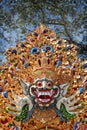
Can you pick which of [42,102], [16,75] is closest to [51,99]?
[42,102]

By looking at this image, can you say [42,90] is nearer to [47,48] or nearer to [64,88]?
[64,88]

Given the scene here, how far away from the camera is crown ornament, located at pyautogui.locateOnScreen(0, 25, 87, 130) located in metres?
6.92

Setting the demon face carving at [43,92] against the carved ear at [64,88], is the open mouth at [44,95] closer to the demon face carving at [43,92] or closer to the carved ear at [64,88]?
the demon face carving at [43,92]

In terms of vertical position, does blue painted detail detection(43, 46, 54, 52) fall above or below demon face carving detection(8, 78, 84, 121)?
above

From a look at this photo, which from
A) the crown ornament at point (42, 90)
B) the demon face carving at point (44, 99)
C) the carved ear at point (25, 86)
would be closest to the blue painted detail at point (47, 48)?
the crown ornament at point (42, 90)

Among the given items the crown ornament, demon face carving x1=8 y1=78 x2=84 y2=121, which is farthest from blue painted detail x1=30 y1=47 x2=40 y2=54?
demon face carving x1=8 y1=78 x2=84 y2=121

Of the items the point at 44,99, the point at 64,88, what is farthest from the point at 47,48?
the point at 44,99

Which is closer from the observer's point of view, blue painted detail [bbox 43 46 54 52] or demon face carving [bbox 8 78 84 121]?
demon face carving [bbox 8 78 84 121]

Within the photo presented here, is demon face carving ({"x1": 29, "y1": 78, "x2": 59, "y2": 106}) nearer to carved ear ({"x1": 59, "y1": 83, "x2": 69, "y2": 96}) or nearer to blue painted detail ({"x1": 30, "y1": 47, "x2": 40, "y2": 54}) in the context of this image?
carved ear ({"x1": 59, "y1": 83, "x2": 69, "y2": 96})

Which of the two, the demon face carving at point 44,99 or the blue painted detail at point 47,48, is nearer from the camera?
the demon face carving at point 44,99

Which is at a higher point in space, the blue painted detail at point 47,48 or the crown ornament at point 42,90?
the blue painted detail at point 47,48

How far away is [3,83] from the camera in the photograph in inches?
277

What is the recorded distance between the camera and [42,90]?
22.8 ft

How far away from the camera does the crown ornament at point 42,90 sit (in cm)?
692
